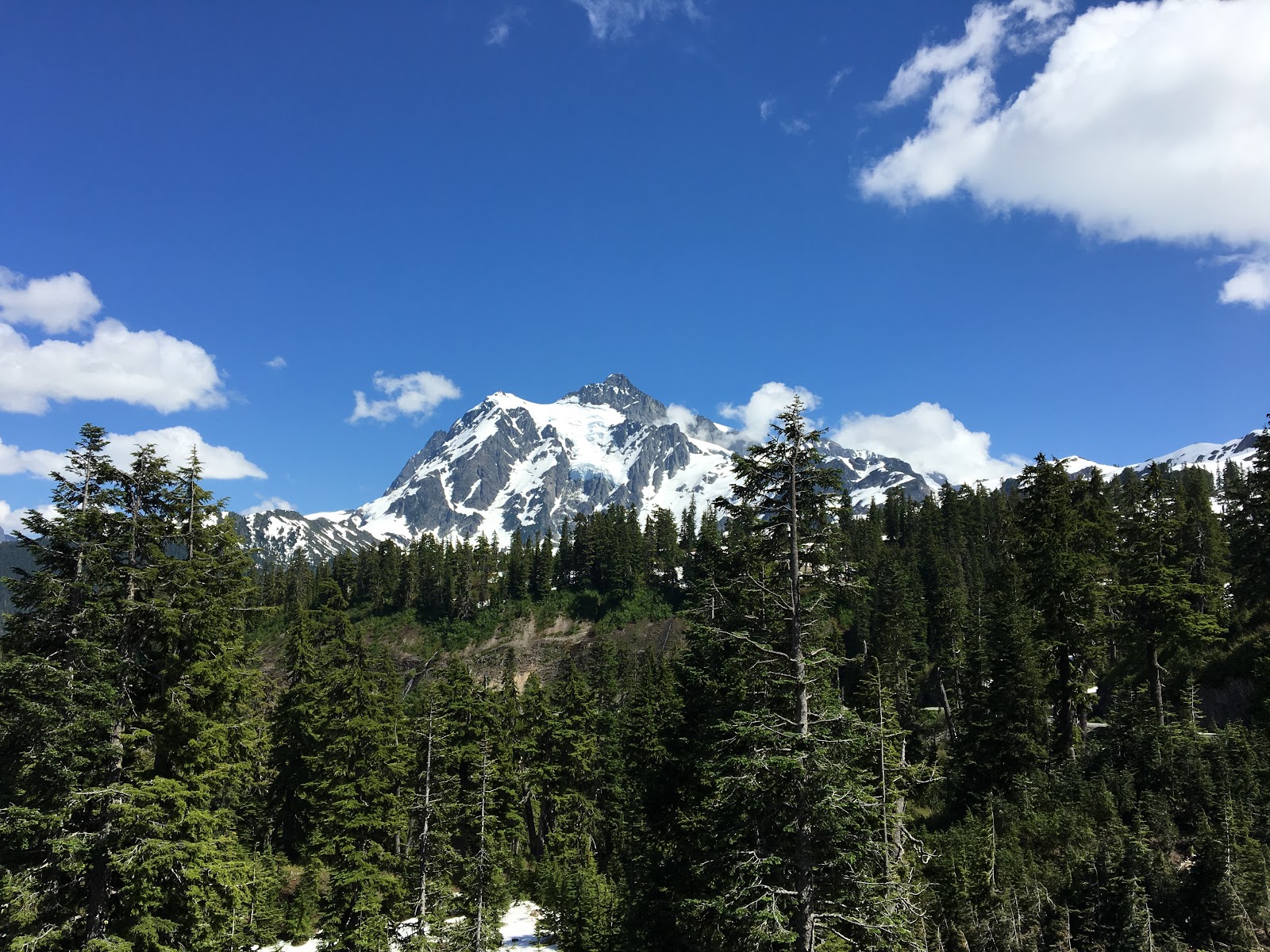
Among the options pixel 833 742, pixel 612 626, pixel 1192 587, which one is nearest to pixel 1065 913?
pixel 833 742

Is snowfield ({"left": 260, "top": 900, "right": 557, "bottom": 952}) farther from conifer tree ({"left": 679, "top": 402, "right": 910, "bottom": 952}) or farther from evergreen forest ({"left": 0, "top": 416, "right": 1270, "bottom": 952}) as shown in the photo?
conifer tree ({"left": 679, "top": 402, "right": 910, "bottom": 952})

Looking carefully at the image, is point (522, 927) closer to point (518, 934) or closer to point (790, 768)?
point (518, 934)

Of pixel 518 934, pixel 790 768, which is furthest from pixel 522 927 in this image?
pixel 790 768

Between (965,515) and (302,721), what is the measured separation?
329 ft

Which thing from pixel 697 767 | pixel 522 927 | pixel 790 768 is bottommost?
pixel 522 927

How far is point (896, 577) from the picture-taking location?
253ft

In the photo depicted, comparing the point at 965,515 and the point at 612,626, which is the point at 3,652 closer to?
the point at 612,626

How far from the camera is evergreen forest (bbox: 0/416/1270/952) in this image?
14133mm

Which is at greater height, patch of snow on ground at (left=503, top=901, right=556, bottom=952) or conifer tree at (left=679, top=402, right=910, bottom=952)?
conifer tree at (left=679, top=402, right=910, bottom=952)

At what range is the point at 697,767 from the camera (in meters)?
19.4

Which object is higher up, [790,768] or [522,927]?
[790,768]

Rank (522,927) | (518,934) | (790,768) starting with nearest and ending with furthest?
1. (790,768)
2. (518,934)
3. (522,927)

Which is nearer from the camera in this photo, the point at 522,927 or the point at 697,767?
the point at 697,767

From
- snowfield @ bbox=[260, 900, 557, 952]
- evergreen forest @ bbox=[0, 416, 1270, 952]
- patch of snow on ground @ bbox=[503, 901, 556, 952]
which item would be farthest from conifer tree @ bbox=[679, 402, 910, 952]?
patch of snow on ground @ bbox=[503, 901, 556, 952]
